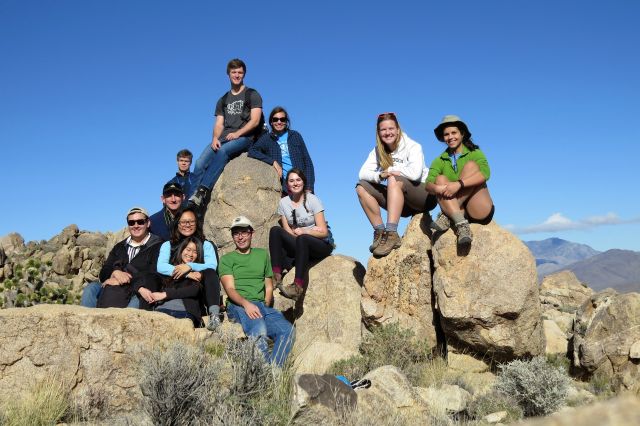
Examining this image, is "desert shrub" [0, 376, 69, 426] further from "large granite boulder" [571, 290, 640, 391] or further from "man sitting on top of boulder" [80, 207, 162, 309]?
"large granite boulder" [571, 290, 640, 391]

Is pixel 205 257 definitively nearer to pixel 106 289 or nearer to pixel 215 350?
pixel 106 289

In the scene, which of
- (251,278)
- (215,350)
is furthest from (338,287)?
(215,350)

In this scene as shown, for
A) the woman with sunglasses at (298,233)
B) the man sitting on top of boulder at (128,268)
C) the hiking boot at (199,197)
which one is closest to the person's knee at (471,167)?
the woman with sunglasses at (298,233)

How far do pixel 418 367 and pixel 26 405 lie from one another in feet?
17.0

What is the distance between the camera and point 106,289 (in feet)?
27.9

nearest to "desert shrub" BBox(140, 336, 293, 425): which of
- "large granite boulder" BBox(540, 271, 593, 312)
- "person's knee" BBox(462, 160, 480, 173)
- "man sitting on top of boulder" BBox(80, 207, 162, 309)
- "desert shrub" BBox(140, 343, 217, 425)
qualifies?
"desert shrub" BBox(140, 343, 217, 425)

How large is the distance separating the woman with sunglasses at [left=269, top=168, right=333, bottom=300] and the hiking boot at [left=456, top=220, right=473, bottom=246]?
8.34 ft

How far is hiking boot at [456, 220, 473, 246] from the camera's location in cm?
829

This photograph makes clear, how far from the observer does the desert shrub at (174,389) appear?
537cm

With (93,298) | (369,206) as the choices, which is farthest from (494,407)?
(93,298)

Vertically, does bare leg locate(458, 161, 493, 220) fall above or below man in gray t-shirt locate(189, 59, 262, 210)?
below

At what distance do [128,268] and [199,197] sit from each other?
11.5 ft

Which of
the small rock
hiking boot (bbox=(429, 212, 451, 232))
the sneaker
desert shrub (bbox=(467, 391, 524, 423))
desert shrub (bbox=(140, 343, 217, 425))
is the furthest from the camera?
hiking boot (bbox=(429, 212, 451, 232))

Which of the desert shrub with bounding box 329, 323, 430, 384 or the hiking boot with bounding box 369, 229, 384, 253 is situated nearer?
the desert shrub with bounding box 329, 323, 430, 384
